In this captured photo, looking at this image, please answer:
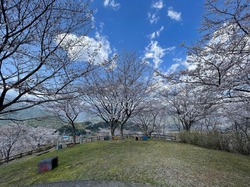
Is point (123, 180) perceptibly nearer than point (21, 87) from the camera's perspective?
No

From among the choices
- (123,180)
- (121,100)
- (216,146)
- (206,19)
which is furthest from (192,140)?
(206,19)

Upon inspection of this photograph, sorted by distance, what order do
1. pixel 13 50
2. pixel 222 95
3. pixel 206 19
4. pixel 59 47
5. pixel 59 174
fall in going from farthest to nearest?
pixel 59 174
pixel 222 95
pixel 206 19
pixel 59 47
pixel 13 50

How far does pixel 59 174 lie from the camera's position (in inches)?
200

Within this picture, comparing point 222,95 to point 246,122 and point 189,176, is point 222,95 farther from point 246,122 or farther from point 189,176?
point 246,122

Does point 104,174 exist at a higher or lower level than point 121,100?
lower

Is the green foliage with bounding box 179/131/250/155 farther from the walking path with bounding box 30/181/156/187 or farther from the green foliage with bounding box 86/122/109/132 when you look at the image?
the green foliage with bounding box 86/122/109/132

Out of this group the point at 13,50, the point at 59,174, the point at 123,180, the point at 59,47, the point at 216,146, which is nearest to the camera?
the point at 13,50

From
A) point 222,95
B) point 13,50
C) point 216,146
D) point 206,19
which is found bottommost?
point 216,146

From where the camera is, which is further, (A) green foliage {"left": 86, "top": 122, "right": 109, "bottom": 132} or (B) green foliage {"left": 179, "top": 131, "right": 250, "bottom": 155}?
(A) green foliage {"left": 86, "top": 122, "right": 109, "bottom": 132}

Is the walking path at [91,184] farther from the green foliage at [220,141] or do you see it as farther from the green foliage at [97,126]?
the green foliage at [97,126]

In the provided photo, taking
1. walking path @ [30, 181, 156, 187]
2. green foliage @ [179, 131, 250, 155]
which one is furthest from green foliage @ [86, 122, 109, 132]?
walking path @ [30, 181, 156, 187]

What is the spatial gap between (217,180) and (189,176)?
74 cm

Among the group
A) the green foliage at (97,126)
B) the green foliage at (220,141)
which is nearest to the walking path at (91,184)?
the green foliage at (220,141)

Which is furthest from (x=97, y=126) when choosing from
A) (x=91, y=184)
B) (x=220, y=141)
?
(x=91, y=184)
